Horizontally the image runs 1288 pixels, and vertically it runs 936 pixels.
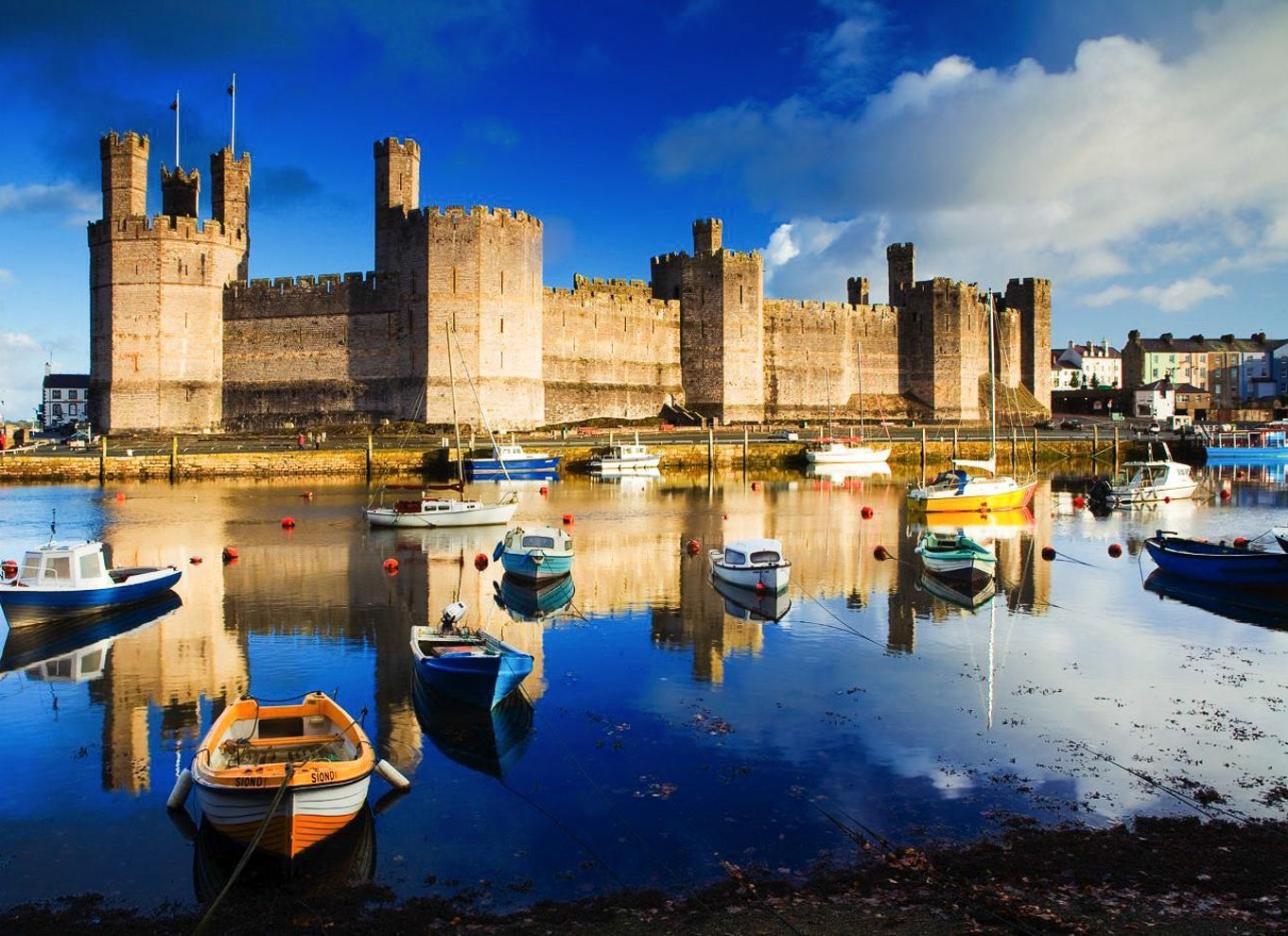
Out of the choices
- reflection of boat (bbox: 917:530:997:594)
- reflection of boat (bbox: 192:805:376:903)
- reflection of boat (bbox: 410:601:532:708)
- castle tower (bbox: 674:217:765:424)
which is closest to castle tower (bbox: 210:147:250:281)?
castle tower (bbox: 674:217:765:424)

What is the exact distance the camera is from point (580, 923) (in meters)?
7.18

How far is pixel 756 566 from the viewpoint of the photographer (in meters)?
18.8

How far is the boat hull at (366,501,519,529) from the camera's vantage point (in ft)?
93.2

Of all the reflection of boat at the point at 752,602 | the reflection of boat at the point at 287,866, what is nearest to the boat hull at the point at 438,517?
the reflection of boat at the point at 752,602

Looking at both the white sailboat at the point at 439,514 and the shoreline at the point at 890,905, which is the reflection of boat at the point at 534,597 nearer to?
the white sailboat at the point at 439,514

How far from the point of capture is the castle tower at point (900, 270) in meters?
66.4

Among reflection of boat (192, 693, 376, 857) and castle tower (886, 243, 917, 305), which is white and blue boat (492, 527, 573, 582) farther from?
castle tower (886, 243, 917, 305)

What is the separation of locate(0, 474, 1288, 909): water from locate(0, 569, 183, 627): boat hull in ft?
1.96

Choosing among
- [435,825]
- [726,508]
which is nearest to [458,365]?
[726,508]

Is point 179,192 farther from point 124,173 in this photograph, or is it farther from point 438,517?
point 438,517

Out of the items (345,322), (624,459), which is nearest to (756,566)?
(624,459)

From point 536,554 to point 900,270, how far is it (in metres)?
52.0

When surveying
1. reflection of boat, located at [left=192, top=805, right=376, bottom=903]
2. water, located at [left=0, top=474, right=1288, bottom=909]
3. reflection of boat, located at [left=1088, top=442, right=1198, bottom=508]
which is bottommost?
reflection of boat, located at [left=192, top=805, right=376, bottom=903]

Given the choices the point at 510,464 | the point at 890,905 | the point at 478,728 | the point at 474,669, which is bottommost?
the point at 890,905
